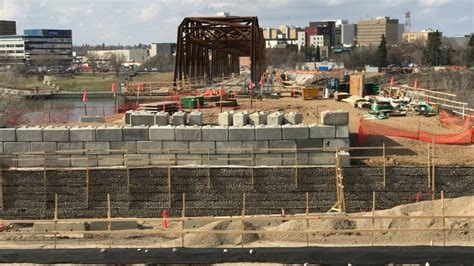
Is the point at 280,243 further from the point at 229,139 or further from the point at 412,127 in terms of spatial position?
the point at 412,127

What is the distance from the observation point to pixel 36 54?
170m

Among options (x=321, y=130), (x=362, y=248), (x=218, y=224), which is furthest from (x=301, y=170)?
(x=362, y=248)

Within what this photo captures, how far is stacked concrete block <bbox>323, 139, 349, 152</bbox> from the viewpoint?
55.9 ft

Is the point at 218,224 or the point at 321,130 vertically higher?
the point at 321,130

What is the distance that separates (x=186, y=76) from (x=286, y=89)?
10.3 metres

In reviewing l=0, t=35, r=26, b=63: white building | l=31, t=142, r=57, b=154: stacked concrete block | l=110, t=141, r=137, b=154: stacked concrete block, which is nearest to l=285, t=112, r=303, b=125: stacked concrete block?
l=110, t=141, r=137, b=154: stacked concrete block

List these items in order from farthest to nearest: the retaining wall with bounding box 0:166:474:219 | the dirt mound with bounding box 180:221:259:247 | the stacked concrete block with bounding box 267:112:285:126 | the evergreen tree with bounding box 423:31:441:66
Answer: the evergreen tree with bounding box 423:31:441:66 < the stacked concrete block with bounding box 267:112:285:126 < the retaining wall with bounding box 0:166:474:219 < the dirt mound with bounding box 180:221:259:247

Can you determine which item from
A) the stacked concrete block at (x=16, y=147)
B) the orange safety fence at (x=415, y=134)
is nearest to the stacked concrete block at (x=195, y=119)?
the stacked concrete block at (x=16, y=147)

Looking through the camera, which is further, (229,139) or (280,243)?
(229,139)

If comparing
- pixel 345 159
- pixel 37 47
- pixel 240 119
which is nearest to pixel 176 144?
pixel 240 119

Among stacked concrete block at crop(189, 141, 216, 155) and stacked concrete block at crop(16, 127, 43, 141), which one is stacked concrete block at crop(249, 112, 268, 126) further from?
stacked concrete block at crop(16, 127, 43, 141)

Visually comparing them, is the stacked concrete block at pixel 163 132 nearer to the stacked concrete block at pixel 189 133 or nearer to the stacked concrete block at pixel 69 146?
the stacked concrete block at pixel 189 133

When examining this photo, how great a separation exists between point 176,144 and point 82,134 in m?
2.96

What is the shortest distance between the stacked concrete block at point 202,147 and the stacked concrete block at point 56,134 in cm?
394
